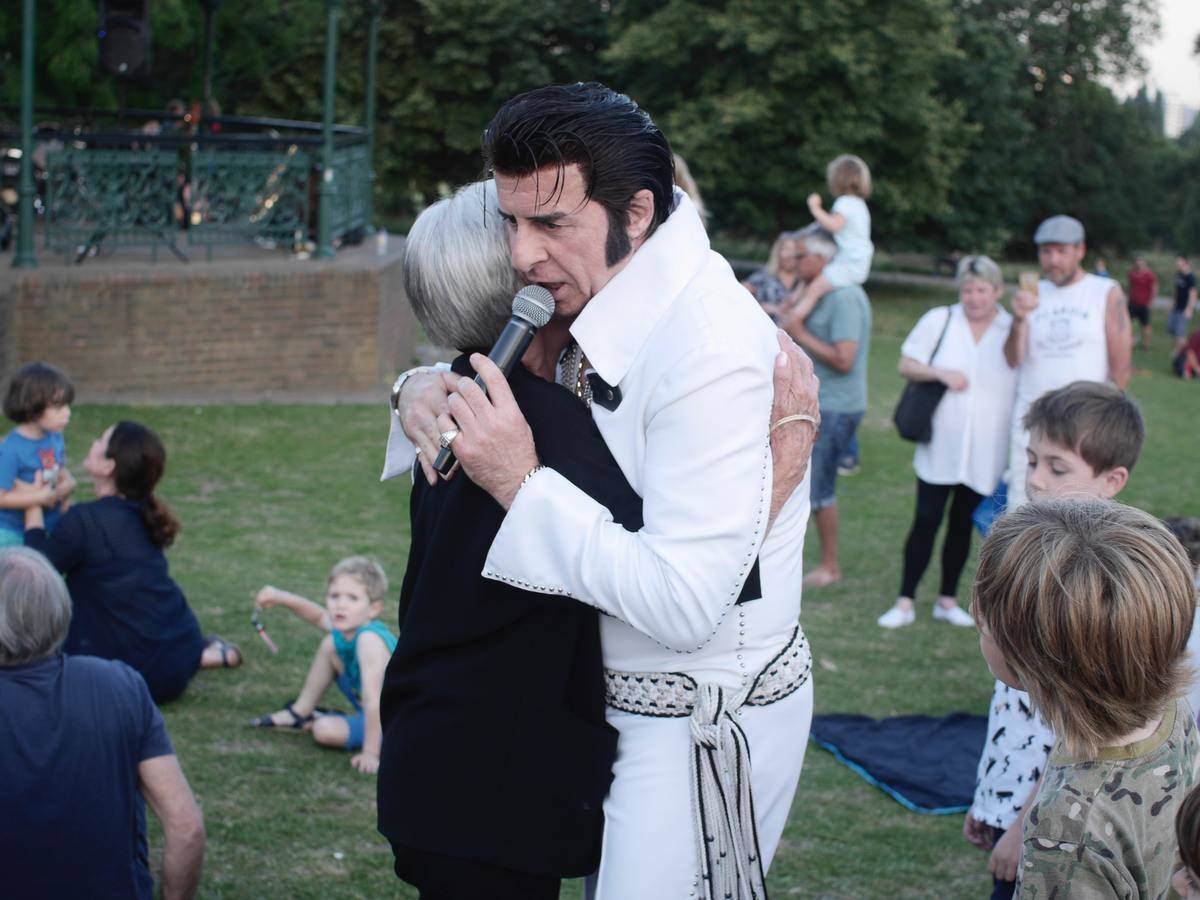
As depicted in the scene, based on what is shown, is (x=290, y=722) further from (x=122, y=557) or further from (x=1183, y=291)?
(x=1183, y=291)

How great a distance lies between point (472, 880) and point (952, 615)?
215 inches

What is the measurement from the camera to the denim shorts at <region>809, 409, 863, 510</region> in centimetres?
767

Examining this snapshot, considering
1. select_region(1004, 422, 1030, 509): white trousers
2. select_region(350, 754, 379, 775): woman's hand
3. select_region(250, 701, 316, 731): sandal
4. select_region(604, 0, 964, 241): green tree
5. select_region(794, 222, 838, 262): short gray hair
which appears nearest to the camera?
select_region(350, 754, 379, 775): woman's hand

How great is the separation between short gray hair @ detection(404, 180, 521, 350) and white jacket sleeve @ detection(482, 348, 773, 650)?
1.25 feet

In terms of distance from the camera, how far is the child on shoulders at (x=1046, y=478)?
126 inches

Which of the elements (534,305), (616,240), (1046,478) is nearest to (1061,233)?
(1046,478)

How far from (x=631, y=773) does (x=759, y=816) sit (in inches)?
11.6

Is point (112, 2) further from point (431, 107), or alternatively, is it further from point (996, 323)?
point (431, 107)

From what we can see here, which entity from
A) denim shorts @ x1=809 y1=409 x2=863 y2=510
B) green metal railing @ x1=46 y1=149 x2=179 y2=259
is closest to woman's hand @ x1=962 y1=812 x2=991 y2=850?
denim shorts @ x1=809 y1=409 x2=863 y2=510

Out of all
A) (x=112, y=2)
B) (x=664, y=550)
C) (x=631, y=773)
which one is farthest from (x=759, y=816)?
(x=112, y=2)

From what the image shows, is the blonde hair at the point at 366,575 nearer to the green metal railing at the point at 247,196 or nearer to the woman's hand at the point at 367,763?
the woman's hand at the point at 367,763

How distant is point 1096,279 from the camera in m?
6.86

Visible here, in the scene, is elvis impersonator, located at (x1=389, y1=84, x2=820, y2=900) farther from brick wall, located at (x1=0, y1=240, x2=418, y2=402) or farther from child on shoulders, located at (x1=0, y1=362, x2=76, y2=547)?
brick wall, located at (x1=0, y1=240, x2=418, y2=402)

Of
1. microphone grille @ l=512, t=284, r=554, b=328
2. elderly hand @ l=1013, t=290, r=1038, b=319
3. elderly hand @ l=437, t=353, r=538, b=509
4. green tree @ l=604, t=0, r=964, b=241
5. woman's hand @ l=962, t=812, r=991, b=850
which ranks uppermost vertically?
green tree @ l=604, t=0, r=964, b=241
